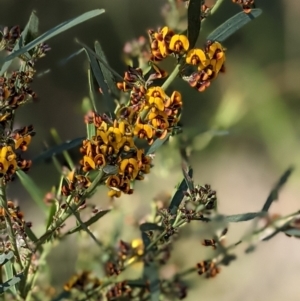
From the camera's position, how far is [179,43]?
385 mm

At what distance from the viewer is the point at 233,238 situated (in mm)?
1142

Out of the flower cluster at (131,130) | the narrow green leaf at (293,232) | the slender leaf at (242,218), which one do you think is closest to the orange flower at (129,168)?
the flower cluster at (131,130)

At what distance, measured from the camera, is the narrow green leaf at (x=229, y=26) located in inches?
16.8

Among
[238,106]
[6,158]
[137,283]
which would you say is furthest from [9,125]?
[238,106]

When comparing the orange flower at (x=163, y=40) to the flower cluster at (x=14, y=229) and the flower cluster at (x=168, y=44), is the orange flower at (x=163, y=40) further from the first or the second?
the flower cluster at (x=14, y=229)

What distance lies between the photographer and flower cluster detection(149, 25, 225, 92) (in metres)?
0.39

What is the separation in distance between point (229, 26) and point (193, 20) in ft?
0.17

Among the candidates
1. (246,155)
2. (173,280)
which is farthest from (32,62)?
(246,155)

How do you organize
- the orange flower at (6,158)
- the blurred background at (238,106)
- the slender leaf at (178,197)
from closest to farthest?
the orange flower at (6,158) < the slender leaf at (178,197) < the blurred background at (238,106)

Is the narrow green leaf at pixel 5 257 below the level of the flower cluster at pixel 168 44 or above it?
below

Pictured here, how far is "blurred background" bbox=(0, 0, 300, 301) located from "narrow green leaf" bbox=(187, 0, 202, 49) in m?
0.64

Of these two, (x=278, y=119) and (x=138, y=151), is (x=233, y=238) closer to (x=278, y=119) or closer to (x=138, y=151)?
(x=278, y=119)

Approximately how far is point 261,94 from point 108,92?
1.18 metres

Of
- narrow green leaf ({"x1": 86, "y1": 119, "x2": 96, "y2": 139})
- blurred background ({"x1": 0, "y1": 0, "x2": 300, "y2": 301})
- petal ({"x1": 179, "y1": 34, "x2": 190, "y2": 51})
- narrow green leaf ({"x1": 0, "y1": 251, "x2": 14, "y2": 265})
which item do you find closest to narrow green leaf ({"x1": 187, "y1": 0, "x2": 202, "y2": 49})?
petal ({"x1": 179, "y1": 34, "x2": 190, "y2": 51})
